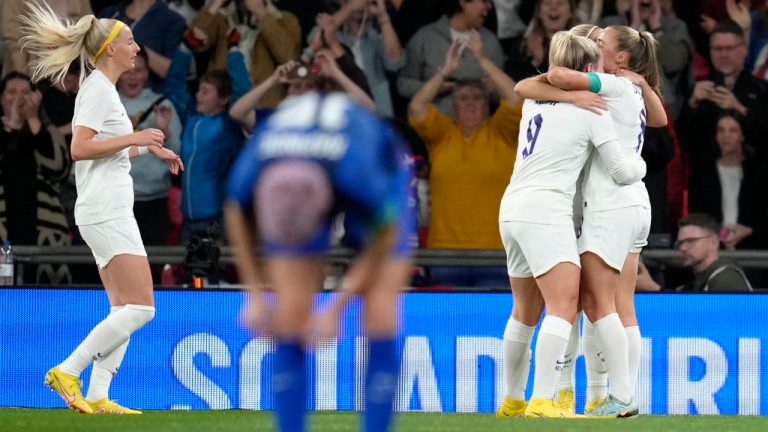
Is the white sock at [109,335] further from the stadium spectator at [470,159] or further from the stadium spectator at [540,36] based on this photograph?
the stadium spectator at [540,36]

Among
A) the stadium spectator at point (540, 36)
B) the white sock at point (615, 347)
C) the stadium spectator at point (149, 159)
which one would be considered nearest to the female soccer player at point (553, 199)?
the white sock at point (615, 347)

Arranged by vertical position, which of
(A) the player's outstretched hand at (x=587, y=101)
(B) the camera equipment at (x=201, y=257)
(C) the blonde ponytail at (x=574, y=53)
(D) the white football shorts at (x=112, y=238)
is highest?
(C) the blonde ponytail at (x=574, y=53)

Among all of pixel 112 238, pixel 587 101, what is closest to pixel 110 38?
pixel 112 238

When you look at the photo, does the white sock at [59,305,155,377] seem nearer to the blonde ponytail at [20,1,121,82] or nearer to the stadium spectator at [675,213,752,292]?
the blonde ponytail at [20,1,121,82]

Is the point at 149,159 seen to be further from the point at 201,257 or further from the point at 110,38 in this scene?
the point at 110,38

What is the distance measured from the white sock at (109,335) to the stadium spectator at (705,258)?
157 inches

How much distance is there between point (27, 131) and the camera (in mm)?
11375

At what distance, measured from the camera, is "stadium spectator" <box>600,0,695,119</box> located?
1162 cm

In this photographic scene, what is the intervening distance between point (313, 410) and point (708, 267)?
3.00m

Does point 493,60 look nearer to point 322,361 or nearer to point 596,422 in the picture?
point 322,361

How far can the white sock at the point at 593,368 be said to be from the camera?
311 inches

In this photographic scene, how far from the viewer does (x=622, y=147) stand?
7.73 meters

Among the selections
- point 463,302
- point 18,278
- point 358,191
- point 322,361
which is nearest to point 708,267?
point 463,302

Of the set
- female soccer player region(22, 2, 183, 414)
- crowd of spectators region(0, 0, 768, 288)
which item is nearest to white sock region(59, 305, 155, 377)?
female soccer player region(22, 2, 183, 414)
